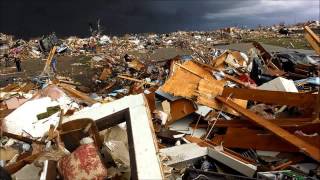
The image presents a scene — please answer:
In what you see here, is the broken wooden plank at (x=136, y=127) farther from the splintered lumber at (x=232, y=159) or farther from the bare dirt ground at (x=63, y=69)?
the bare dirt ground at (x=63, y=69)

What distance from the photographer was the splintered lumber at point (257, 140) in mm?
5182

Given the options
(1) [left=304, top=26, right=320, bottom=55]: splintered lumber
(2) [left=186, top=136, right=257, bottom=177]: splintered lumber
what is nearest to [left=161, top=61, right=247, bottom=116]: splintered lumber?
(2) [left=186, top=136, right=257, bottom=177]: splintered lumber

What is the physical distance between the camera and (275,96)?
6.34m

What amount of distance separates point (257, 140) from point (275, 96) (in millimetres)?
1069

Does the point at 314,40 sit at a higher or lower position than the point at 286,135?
higher

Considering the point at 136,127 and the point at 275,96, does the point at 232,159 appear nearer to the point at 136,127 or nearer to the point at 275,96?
the point at 136,127

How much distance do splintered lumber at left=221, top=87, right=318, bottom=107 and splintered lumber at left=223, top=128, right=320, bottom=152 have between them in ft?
2.74

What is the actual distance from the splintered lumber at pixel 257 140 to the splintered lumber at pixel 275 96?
834 mm

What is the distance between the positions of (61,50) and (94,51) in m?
2.06

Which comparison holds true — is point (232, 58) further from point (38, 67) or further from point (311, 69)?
point (38, 67)

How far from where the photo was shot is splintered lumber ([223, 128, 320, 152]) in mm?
5182

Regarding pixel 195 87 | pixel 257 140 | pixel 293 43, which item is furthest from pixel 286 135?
pixel 293 43

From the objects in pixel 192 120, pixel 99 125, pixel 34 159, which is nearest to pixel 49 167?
pixel 34 159

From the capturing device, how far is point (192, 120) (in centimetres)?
691
